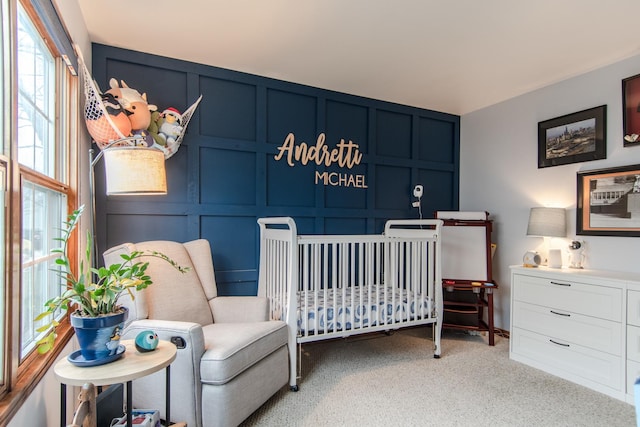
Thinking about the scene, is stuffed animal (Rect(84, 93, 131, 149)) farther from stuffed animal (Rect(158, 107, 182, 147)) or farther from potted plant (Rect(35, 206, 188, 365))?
potted plant (Rect(35, 206, 188, 365))

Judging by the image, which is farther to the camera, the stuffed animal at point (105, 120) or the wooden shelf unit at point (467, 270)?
the wooden shelf unit at point (467, 270)

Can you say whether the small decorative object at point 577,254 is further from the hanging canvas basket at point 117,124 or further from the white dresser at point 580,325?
the hanging canvas basket at point 117,124

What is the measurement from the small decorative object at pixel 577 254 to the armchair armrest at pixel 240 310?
247 cm

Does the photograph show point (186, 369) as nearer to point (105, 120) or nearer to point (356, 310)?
point (356, 310)

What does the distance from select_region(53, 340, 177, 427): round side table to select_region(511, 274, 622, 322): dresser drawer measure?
2.62m

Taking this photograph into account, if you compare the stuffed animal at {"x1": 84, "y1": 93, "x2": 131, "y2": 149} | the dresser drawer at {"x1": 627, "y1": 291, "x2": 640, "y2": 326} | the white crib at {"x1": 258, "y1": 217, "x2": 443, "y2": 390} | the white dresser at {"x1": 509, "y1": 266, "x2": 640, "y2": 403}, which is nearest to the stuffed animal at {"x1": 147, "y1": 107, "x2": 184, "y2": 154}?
the stuffed animal at {"x1": 84, "y1": 93, "x2": 131, "y2": 149}

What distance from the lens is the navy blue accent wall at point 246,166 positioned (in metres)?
2.54

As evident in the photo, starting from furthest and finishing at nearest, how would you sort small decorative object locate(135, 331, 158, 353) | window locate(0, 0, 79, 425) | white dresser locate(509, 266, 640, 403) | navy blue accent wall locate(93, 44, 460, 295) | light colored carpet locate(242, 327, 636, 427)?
navy blue accent wall locate(93, 44, 460, 295) → white dresser locate(509, 266, 640, 403) → light colored carpet locate(242, 327, 636, 427) → small decorative object locate(135, 331, 158, 353) → window locate(0, 0, 79, 425)

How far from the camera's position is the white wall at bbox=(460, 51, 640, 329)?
103 inches

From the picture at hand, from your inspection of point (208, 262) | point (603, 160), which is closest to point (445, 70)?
point (603, 160)

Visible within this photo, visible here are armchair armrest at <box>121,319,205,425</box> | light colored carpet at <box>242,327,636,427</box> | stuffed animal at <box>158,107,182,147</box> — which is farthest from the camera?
stuffed animal at <box>158,107,182,147</box>

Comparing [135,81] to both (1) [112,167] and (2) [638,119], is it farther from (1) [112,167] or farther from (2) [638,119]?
(2) [638,119]

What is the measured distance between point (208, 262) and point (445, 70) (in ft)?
7.86

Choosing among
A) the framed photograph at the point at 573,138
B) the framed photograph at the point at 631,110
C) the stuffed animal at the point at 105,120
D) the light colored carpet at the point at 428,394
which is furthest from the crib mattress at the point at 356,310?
the framed photograph at the point at 631,110
